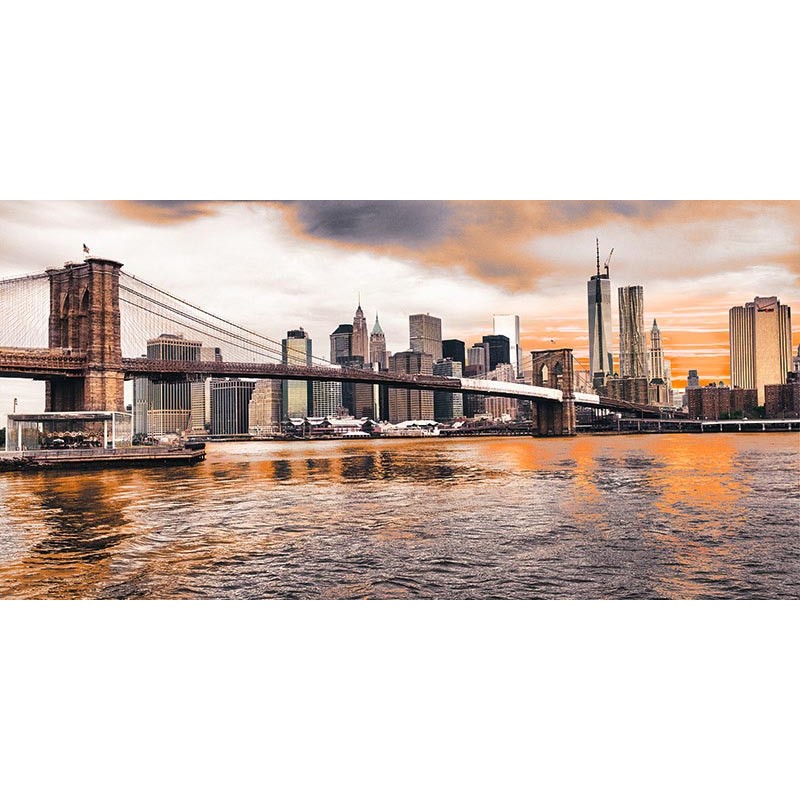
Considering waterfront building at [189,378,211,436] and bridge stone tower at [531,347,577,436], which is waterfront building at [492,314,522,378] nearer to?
bridge stone tower at [531,347,577,436]

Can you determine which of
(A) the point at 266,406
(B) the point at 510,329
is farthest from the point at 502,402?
(A) the point at 266,406

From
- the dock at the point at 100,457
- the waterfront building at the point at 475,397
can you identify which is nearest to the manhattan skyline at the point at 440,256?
the waterfront building at the point at 475,397

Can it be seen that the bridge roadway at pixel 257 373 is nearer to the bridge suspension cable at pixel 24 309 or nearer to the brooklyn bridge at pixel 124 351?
the brooklyn bridge at pixel 124 351

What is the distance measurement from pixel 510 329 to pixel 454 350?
0.57 m

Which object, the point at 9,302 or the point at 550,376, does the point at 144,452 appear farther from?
the point at 550,376

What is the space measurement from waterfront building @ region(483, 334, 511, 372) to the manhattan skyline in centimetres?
9

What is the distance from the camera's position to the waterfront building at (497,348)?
6.23 metres

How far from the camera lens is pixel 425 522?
5.64m

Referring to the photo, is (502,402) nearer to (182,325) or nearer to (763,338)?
(763,338)

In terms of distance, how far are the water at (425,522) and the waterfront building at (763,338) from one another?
63 cm

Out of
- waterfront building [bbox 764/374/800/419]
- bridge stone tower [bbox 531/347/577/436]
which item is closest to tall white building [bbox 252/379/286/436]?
bridge stone tower [bbox 531/347/577/436]
